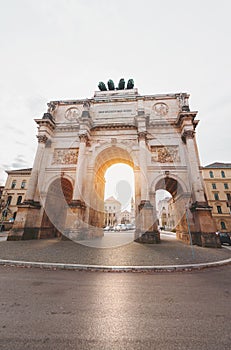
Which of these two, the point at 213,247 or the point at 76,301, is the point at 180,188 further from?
the point at 76,301

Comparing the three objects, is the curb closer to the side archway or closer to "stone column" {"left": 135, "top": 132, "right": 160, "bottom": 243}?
"stone column" {"left": 135, "top": 132, "right": 160, "bottom": 243}

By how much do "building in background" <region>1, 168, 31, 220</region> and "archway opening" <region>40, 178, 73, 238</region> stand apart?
21691mm

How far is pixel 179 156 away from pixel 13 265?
15.3 m

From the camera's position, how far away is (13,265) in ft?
19.4

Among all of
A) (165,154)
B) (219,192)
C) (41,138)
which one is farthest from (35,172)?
(219,192)

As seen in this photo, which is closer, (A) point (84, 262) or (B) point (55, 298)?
(B) point (55, 298)

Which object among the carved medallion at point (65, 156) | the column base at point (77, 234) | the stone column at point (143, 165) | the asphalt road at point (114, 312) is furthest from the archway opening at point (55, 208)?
the asphalt road at point (114, 312)

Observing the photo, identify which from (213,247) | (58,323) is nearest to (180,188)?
(213,247)

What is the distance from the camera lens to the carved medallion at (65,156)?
54.3ft

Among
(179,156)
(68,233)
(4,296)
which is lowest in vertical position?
(4,296)

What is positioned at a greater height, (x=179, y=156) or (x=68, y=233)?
(x=179, y=156)

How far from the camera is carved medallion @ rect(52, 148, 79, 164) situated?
16.5 m

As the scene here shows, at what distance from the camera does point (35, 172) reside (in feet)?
49.9

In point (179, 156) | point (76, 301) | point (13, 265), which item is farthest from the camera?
point (179, 156)
